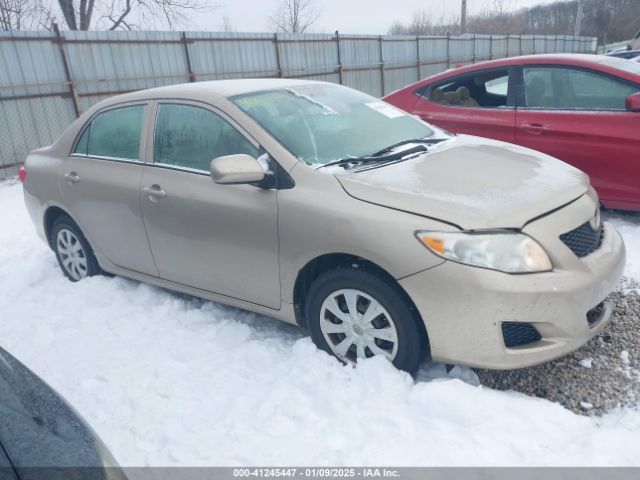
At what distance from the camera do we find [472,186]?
2.71m

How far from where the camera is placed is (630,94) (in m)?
4.57

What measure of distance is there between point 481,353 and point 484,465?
0.49m

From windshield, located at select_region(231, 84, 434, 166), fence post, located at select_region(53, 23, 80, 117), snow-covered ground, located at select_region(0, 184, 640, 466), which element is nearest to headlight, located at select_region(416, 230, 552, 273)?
snow-covered ground, located at select_region(0, 184, 640, 466)

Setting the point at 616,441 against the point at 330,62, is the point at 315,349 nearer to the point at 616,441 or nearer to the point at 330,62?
the point at 616,441

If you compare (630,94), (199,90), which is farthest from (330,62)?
(199,90)

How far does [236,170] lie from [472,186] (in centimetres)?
121

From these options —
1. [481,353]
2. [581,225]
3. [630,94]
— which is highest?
[630,94]

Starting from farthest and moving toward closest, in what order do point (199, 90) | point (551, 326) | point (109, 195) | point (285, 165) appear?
point (109, 195) → point (199, 90) → point (285, 165) → point (551, 326)

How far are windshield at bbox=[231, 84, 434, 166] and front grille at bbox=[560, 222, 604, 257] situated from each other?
1.19m

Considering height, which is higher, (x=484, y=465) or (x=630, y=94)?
(x=630, y=94)

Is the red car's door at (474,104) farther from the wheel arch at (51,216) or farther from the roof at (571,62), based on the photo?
the wheel arch at (51,216)

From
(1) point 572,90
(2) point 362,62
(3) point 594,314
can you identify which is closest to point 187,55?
(2) point 362,62

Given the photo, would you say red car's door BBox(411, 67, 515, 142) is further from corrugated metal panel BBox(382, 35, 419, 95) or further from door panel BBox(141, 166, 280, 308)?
corrugated metal panel BBox(382, 35, 419, 95)

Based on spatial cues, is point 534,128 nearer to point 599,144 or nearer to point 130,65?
point 599,144
